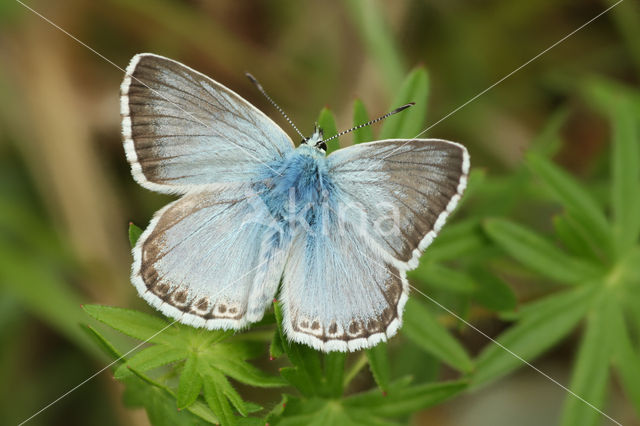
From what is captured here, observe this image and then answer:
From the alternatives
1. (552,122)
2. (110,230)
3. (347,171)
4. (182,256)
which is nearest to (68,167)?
(110,230)

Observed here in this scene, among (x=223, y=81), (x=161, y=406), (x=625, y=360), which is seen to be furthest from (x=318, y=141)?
(x=223, y=81)

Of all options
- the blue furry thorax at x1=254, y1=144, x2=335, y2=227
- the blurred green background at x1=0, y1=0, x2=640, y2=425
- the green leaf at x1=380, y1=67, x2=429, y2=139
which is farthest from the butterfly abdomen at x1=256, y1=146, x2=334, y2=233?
the blurred green background at x1=0, y1=0, x2=640, y2=425

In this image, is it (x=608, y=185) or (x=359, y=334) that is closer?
(x=359, y=334)

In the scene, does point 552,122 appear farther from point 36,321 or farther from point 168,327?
point 36,321

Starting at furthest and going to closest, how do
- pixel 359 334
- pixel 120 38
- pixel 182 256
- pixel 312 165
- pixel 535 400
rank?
pixel 120 38 < pixel 535 400 < pixel 312 165 < pixel 182 256 < pixel 359 334

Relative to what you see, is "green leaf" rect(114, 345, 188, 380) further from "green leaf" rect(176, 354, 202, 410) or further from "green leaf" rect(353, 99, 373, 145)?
"green leaf" rect(353, 99, 373, 145)

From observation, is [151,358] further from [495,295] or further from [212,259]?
[495,295]
